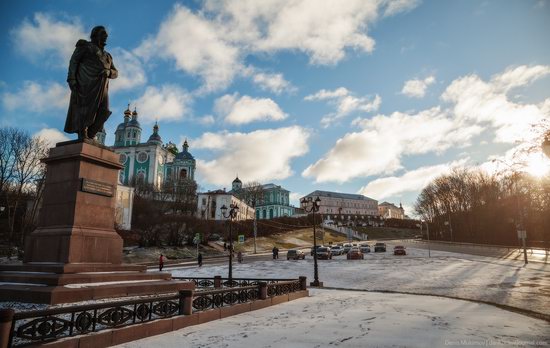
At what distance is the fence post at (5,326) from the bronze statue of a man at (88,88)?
698 centimetres

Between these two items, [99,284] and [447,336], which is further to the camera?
[99,284]

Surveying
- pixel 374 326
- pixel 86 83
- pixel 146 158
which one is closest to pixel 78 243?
pixel 86 83

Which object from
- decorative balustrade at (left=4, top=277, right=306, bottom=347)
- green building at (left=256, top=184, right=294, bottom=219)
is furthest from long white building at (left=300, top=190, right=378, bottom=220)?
decorative balustrade at (left=4, top=277, right=306, bottom=347)

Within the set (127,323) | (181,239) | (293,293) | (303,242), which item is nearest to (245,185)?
(303,242)

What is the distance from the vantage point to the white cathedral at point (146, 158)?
100812mm

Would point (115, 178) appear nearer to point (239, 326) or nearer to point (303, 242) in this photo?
point (239, 326)

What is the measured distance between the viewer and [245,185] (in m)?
121

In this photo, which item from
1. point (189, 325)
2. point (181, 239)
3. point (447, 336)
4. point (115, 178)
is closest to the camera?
point (447, 336)

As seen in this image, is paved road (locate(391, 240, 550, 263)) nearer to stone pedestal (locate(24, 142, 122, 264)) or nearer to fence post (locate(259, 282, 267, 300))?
fence post (locate(259, 282, 267, 300))

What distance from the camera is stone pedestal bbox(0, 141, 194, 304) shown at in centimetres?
820

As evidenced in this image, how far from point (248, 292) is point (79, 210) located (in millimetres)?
5751

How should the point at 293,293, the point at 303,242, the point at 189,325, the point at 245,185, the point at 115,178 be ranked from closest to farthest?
1. the point at 189,325
2. the point at 115,178
3. the point at 293,293
4. the point at 303,242
5. the point at 245,185

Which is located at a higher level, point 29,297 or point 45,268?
point 45,268

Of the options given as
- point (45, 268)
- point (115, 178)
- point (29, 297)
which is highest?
point (115, 178)
